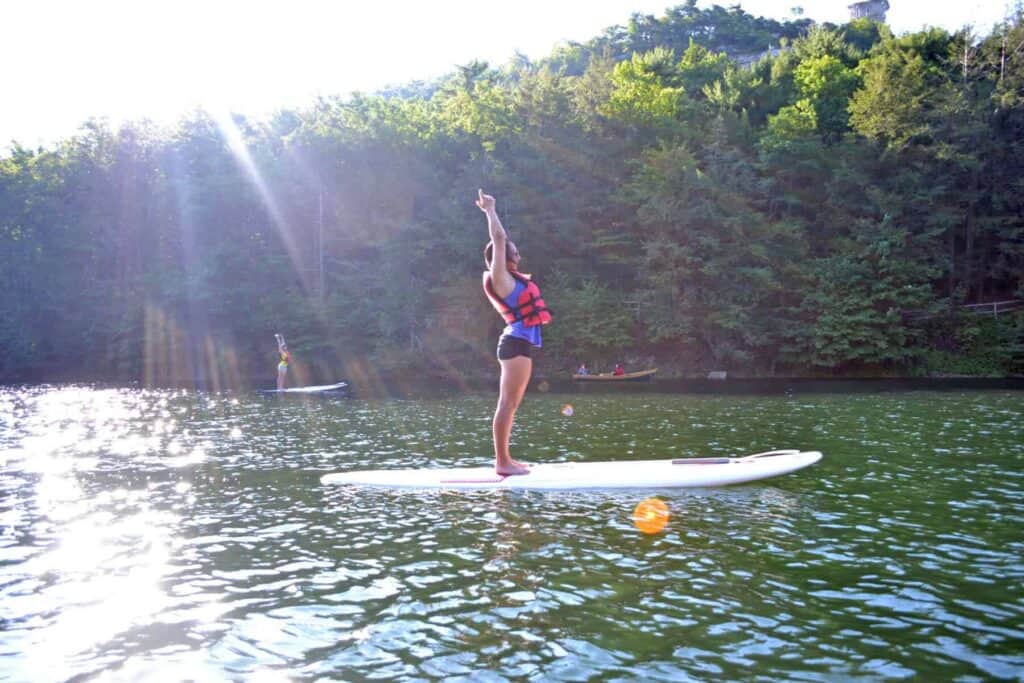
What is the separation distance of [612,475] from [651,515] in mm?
1614

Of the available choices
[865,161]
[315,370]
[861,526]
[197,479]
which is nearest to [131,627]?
[197,479]

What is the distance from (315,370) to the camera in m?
44.9

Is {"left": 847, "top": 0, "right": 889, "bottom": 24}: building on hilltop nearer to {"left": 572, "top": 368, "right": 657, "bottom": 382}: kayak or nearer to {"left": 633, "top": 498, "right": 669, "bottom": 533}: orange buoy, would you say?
{"left": 572, "top": 368, "right": 657, "bottom": 382}: kayak

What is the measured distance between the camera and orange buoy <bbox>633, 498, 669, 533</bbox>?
841 cm

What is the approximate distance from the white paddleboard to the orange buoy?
747 millimetres

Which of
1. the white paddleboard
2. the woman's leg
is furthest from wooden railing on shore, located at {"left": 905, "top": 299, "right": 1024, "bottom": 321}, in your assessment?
the woman's leg

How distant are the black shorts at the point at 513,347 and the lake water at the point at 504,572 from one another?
1.83m

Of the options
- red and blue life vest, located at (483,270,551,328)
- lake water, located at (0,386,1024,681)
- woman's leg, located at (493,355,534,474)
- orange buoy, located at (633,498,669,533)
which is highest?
red and blue life vest, located at (483,270,551,328)

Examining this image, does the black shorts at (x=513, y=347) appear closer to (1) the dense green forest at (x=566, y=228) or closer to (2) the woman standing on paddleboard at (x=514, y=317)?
(2) the woman standing on paddleboard at (x=514, y=317)

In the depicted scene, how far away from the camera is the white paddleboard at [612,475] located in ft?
34.2

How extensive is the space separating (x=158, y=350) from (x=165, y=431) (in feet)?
111

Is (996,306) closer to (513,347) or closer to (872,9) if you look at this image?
(513,347)

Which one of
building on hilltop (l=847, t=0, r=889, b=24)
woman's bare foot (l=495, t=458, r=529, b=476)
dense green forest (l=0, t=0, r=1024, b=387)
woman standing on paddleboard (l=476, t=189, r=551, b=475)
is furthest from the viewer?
building on hilltop (l=847, t=0, r=889, b=24)

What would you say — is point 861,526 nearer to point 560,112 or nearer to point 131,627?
point 131,627
